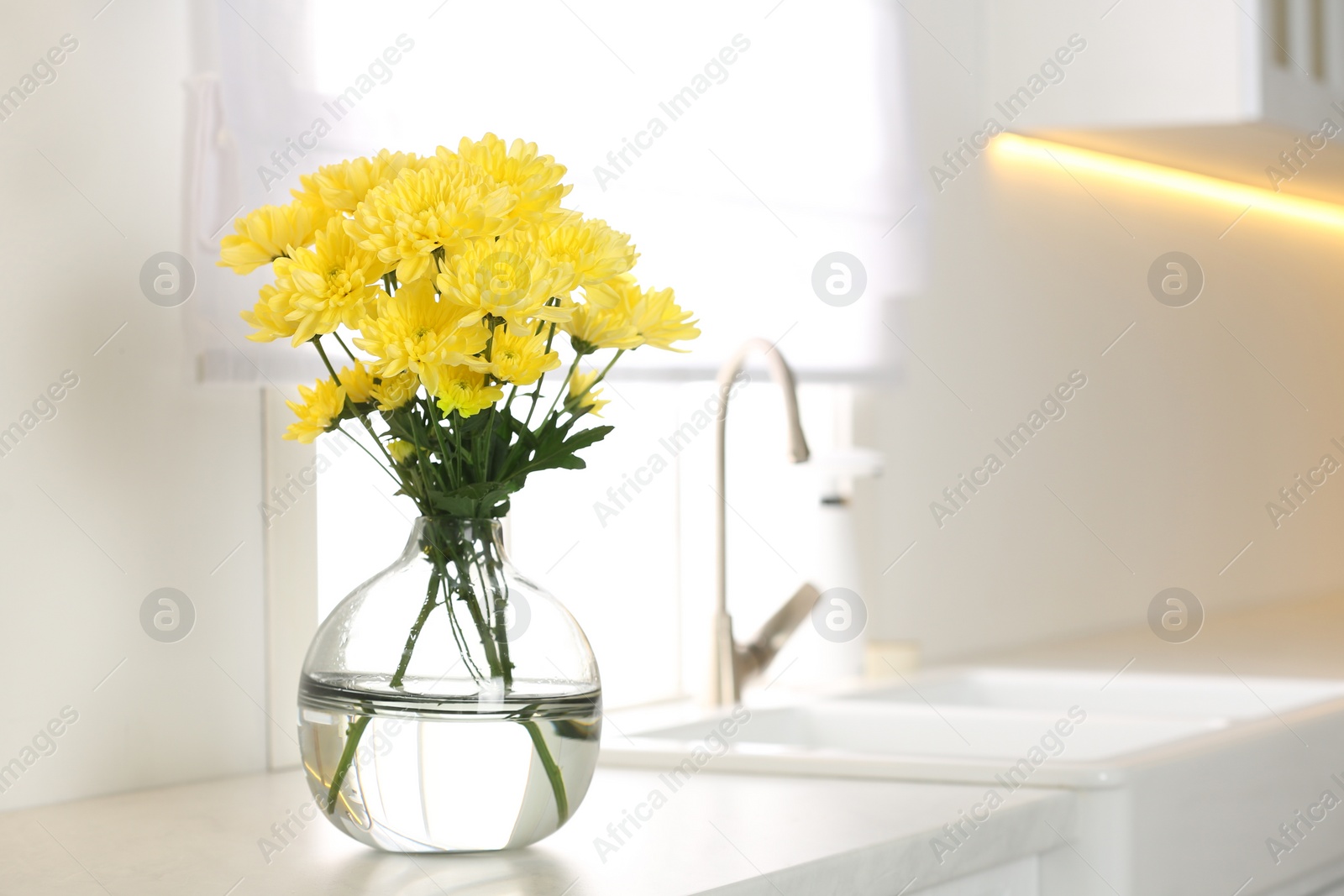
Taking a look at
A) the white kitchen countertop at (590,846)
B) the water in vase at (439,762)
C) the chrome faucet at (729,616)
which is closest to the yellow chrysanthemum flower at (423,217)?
the water in vase at (439,762)

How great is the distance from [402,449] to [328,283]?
0.37ft

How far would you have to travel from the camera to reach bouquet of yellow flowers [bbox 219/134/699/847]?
89 centimetres

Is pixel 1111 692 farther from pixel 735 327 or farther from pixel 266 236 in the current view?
pixel 266 236

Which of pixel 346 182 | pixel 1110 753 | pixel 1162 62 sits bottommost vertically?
pixel 1110 753

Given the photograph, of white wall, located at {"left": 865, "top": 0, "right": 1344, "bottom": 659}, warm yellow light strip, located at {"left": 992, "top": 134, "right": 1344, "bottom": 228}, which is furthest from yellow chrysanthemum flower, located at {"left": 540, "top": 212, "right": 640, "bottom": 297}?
warm yellow light strip, located at {"left": 992, "top": 134, "right": 1344, "bottom": 228}

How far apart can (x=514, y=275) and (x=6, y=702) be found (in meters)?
0.52

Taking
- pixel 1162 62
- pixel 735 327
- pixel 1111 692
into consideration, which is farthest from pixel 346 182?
pixel 1162 62

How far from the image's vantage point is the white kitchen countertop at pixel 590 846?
89cm

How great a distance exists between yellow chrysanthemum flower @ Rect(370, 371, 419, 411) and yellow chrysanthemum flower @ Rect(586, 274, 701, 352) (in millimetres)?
136

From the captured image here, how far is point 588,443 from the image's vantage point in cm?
96

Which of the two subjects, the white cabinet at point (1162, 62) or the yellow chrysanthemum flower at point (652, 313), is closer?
the yellow chrysanthemum flower at point (652, 313)

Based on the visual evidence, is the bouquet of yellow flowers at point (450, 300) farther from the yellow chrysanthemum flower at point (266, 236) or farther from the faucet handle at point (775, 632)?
the faucet handle at point (775, 632)

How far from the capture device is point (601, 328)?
97cm

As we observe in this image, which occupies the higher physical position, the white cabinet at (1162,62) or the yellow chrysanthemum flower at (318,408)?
the white cabinet at (1162,62)
